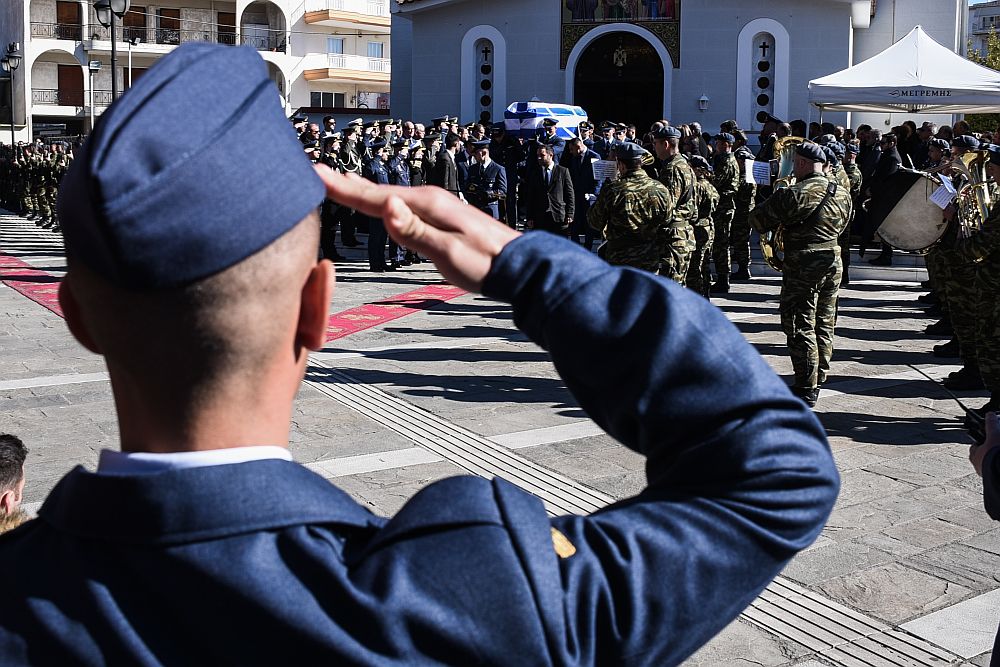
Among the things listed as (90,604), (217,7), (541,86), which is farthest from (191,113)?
(217,7)

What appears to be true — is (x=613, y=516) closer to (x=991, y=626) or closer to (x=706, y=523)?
(x=706, y=523)

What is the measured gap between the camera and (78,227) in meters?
1.05

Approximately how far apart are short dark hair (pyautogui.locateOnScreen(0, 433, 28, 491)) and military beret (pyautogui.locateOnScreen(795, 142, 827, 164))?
596 cm

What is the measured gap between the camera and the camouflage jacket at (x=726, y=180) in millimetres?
14383

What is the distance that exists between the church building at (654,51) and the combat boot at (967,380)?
838 inches

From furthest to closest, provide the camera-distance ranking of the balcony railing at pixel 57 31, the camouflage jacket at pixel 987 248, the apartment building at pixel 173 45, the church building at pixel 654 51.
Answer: the balcony railing at pixel 57 31 → the apartment building at pixel 173 45 → the church building at pixel 654 51 → the camouflage jacket at pixel 987 248

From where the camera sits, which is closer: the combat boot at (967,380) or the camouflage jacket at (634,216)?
the combat boot at (967,380)

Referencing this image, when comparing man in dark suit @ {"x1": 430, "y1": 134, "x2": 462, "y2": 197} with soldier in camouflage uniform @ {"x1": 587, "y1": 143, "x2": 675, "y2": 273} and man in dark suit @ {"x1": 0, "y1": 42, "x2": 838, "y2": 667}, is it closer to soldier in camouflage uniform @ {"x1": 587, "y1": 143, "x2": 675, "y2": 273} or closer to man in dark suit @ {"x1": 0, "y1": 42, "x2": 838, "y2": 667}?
soldier in camouflage uniform @ {"x1": 587, "y1": 143, "x2": 675, "y2": 273}

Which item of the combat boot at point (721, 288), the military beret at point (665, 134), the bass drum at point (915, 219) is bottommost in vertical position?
the combat boot at point (721, 288)

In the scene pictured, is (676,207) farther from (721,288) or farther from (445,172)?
(445,172)

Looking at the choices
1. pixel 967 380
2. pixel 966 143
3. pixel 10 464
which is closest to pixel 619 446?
pixel 967 380

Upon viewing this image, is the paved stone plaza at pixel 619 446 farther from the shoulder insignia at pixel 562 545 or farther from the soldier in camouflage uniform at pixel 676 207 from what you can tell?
the soldier in camouflage uniform at pixel 676 207

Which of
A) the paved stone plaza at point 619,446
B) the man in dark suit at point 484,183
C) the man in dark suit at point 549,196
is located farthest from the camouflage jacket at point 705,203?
the man in dark suit at point 484,183

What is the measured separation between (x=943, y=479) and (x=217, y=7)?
46178 mm
